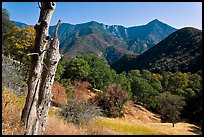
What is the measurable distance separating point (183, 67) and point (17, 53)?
71.4 m

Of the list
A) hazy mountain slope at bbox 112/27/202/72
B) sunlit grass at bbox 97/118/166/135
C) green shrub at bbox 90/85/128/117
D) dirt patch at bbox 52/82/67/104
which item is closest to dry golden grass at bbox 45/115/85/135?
sunlit grass at bbox 97/118/166/135

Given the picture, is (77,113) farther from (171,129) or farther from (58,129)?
(171,129)

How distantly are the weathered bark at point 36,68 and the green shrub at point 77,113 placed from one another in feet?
29.1

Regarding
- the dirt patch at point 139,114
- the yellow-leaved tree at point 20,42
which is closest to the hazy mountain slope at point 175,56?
the dirt patch at point 139,114

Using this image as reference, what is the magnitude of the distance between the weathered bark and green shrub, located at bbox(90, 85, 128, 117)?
3097 cm

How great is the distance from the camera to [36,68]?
6121mm

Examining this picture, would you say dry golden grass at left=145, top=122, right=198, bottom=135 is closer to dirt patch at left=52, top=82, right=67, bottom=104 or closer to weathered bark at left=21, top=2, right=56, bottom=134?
dirt patch at left=52, top=82, right=67, bottom=104

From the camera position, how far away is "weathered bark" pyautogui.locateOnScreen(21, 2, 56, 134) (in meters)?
6.12

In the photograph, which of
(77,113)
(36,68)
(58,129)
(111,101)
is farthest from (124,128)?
(111,101)

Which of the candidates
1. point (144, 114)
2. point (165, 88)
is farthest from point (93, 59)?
point (165, 88)

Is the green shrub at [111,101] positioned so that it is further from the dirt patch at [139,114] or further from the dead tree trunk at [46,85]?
the dead tree trunk at [46,85]

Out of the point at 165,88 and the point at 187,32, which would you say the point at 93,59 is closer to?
the point at 165,88

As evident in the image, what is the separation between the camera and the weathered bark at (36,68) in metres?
6.12

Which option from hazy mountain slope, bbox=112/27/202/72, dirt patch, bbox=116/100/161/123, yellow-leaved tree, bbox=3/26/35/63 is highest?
hazy mountain slope, bbox=112/27/202/72
